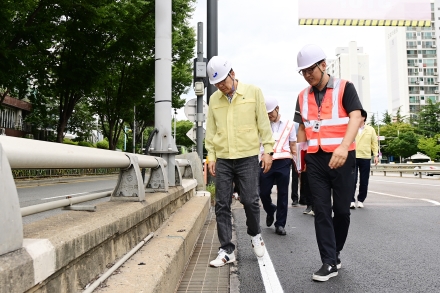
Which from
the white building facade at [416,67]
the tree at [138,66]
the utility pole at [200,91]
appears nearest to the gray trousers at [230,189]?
the utility pole at [200,91]

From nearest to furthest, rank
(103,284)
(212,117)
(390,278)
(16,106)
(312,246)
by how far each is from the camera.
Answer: (103,284), (390,278), (212,117), (312,246), (16,106)

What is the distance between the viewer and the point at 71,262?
2.08 m

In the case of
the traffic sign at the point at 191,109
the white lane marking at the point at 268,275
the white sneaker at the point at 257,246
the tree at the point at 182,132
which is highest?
the tree at the point at 182,132

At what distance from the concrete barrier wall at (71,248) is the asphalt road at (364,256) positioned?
3.73 ft

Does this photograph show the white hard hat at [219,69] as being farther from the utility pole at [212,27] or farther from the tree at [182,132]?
the tree at [182,132]

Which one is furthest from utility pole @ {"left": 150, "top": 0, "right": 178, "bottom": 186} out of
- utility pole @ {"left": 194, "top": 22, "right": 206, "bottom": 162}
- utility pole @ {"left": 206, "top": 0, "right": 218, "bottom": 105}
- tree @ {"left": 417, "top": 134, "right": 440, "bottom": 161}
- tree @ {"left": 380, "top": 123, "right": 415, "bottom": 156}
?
→ tree @ {"left": 380, "top": 123, "right": 415, "bottom": 156}

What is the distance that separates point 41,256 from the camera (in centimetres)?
173

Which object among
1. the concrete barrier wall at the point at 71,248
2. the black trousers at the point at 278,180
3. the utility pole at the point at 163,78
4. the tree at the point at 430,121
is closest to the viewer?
the concrete barrier wall at the point at 71,248

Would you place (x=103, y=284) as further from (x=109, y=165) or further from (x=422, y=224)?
(x=422, y=224)

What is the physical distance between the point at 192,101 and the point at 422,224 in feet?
23.1

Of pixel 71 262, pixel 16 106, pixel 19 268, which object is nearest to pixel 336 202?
pixel 71 262

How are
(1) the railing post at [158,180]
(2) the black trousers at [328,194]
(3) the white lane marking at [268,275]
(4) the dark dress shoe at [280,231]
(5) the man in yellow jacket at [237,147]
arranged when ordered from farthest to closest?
1. (4) the dark dress shoe at [280,231]
2. (1) the railing post at [158,180]
3. (5) the man in yellow jacket at [237,147]
4. (2) the black trousers at [328,194]
5. (3) the white lane marking at [268,275]

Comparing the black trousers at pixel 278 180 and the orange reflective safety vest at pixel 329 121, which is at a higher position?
the orange reflective safety vest at pixel 329 121

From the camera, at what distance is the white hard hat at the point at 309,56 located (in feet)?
12.6
